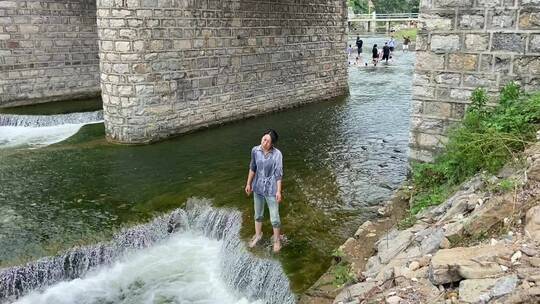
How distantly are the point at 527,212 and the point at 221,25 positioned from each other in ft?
33.6

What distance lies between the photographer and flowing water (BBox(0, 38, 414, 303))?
655cm

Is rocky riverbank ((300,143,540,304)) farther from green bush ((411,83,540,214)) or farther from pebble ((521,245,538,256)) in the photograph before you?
green bush ((411,83,540,214))

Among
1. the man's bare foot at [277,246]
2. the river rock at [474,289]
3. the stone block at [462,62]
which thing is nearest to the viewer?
the river rock at [474,289]

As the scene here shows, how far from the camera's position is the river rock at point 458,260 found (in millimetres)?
3740

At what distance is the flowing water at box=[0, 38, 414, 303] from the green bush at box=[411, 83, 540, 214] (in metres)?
1.21

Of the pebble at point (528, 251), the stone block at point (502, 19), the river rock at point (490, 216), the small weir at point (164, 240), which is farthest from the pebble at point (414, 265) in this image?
the stone block at point (502, 19)

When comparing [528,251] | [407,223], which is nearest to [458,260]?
[528,251]

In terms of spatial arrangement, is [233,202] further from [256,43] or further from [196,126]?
[256,43]

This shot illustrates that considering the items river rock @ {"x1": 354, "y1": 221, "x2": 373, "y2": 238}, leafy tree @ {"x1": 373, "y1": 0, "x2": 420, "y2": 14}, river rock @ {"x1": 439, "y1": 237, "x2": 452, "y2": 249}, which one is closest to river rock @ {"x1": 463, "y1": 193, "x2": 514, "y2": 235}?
river rock @ {"x1": 439, "y1": 237, "x2": 452, "y2": 249}

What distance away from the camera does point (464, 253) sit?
3938 mm

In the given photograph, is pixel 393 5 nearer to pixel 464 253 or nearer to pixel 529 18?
pixel 529 18

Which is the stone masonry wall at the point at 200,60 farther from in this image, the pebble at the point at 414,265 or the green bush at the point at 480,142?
the pebble at the point at 414,265

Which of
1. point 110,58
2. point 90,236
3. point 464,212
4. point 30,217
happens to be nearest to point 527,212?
point 464,212

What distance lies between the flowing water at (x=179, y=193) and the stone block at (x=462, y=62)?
8.00 ft
